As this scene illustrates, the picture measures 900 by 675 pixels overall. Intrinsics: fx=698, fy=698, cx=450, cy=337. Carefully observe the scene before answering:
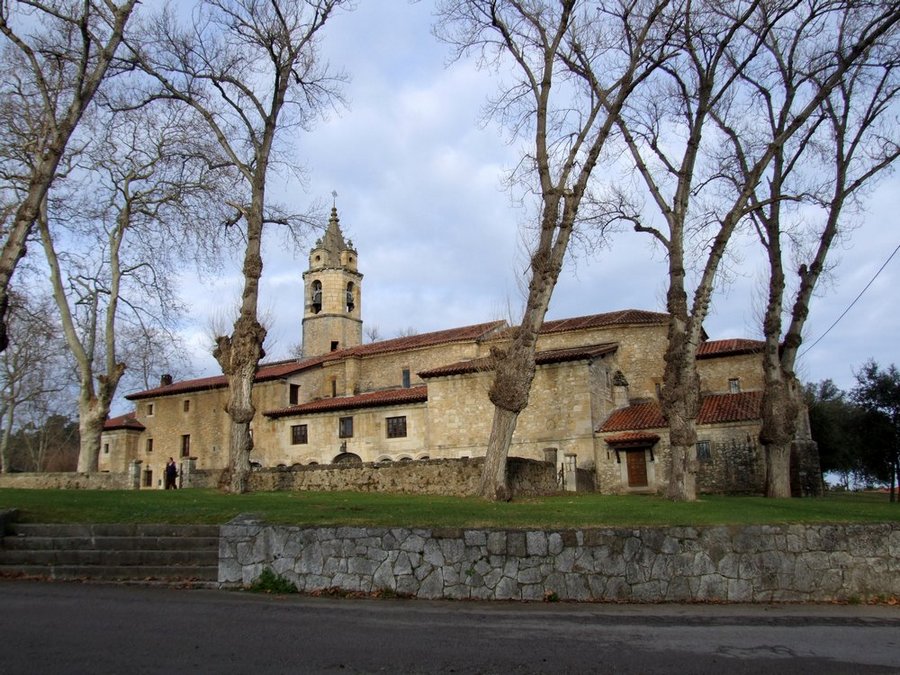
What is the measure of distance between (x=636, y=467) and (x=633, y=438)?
137 cm

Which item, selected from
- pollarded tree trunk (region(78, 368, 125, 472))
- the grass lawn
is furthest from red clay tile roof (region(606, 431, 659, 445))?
pollarded tree trunk (region(78, 368, 125, 472))

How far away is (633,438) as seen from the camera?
30.9 m

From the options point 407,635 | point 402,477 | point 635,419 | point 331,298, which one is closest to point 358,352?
point 331,298

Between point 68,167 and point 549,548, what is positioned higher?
point 68,167

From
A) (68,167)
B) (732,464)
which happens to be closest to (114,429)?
(68,167)

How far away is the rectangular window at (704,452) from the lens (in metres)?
30.1

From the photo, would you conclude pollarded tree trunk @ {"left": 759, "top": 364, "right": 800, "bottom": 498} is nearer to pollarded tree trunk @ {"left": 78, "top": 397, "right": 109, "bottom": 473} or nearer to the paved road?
the paved road

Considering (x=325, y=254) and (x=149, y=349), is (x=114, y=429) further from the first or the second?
(x=149, y=349)

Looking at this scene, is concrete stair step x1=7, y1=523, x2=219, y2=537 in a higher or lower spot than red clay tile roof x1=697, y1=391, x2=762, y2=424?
lower

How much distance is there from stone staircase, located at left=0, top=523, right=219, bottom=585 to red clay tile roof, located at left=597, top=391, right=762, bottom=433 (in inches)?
950

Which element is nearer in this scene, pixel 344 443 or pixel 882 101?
pixel 882 101

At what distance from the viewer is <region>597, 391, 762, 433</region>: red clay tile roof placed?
29.9 metres

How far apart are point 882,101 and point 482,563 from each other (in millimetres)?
19766

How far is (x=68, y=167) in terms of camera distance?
878 inches
